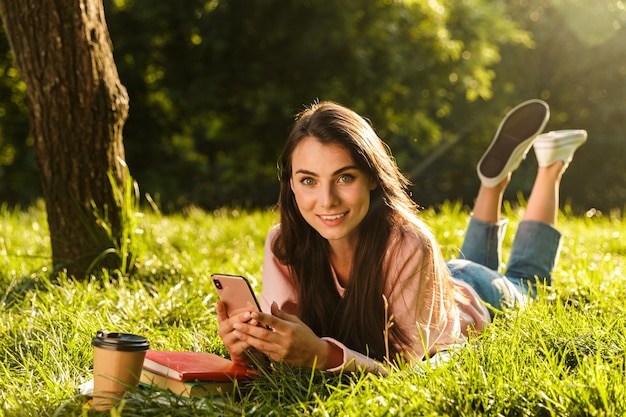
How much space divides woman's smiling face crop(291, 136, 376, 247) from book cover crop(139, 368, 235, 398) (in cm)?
71

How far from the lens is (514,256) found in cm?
440

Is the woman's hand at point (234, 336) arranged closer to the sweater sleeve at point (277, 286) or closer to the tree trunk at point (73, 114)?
the sweater sleeve at point (277, 286)

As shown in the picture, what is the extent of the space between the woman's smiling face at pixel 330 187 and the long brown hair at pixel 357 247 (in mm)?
35

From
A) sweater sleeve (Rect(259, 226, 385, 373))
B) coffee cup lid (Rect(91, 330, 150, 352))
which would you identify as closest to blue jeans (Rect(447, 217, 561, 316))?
sweater sleeve (Rect(259, 226, 385, 373))

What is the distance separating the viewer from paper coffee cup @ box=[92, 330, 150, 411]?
7.91 ft

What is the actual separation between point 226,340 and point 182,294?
1462 millimetres

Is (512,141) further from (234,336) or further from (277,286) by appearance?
(234,336)

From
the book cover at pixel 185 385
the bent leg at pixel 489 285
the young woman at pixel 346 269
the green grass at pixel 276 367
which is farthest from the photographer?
the bent leg at pixel 489 285

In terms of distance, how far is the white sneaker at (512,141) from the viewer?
4.40m

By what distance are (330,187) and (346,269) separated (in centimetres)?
47

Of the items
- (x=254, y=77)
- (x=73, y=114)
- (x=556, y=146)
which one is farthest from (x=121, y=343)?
(x=254, y=77)

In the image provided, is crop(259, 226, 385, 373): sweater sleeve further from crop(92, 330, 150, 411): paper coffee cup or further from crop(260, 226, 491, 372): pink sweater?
crop(92, 330, 150, 411): paper coffee cup

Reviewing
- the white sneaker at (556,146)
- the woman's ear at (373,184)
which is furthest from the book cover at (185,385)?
the white sneaker at (556,146)

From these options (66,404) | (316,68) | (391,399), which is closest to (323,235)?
(391,399)
